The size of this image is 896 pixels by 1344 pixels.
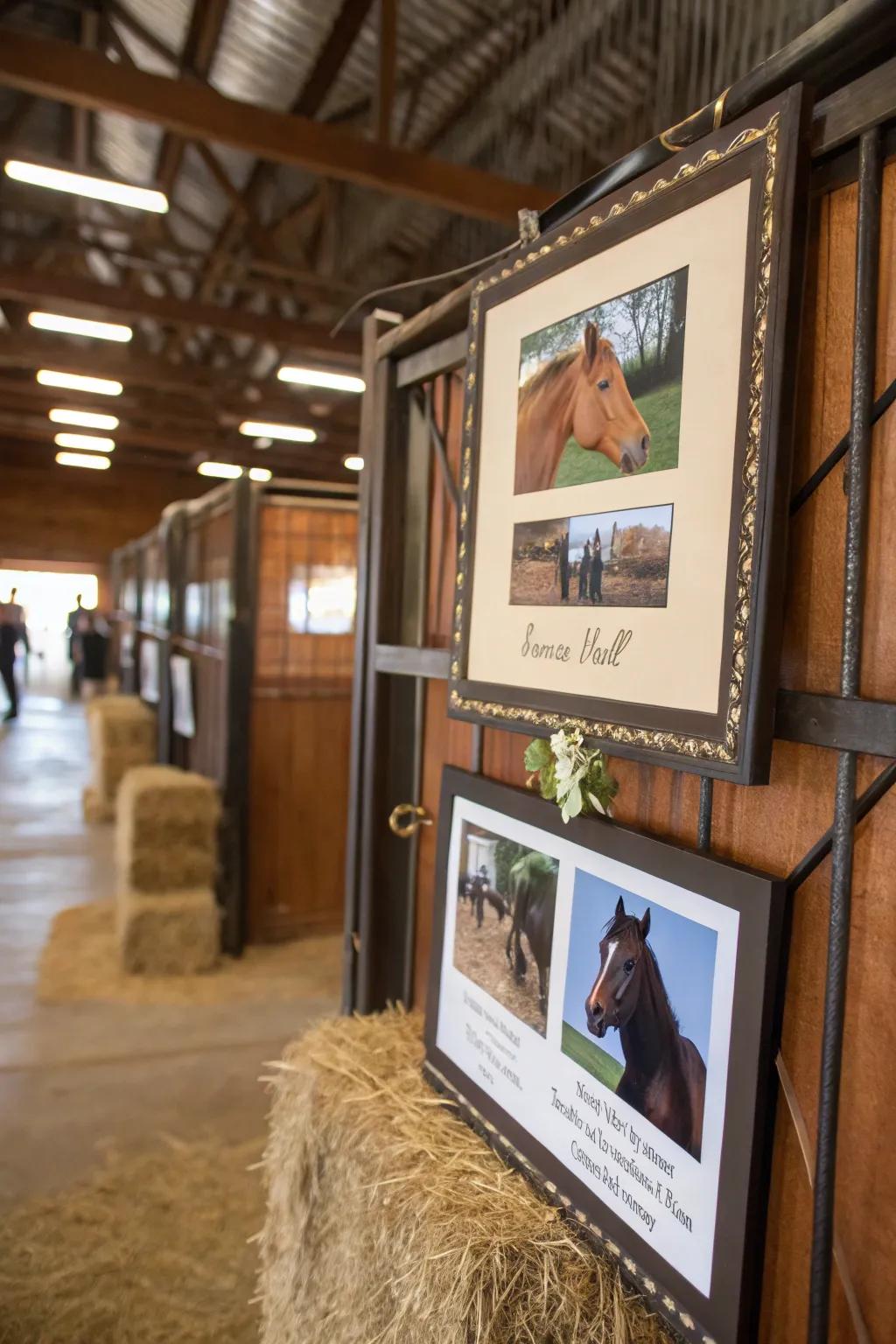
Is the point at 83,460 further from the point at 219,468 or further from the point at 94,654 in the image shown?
the point at 94,654

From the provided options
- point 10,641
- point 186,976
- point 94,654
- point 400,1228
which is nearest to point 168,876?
point 186,976

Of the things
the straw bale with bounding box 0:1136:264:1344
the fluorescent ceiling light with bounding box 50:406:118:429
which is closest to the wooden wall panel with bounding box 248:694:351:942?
the straw bale with bounding box 0:1136:264:1344

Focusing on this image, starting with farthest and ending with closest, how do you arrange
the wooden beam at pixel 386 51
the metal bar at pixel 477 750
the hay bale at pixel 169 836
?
the wooden beam at pixel 386 51 < the hay bale at pixel 169 836 < the metal bar at pixel 477 750

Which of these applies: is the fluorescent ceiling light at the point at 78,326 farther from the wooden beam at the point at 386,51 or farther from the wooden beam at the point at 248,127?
the wooden beam at the point at 386,51

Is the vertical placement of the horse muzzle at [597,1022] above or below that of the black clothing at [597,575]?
below

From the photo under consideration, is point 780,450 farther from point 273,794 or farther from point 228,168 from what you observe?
point 228,168

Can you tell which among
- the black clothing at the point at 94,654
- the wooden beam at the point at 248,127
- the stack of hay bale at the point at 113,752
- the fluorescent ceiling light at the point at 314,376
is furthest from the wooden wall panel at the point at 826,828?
the black clothing at the point at 94,654

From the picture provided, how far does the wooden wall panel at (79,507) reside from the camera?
1558 cm

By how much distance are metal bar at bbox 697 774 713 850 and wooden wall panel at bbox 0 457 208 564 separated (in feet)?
54.2

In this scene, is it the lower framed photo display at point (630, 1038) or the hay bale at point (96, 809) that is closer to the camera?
the lower framed photo display at point (630, 1038)

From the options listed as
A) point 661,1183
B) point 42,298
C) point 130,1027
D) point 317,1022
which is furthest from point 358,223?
point 661,1183

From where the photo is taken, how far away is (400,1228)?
43.5 inches

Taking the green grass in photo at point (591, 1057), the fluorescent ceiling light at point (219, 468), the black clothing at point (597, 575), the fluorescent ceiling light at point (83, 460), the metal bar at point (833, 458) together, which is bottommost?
the green grass in photo at point (591, 1057)

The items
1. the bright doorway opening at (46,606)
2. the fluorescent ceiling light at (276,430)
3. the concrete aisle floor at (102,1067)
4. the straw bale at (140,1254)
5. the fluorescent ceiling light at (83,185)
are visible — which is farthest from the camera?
the bright doorway opening at (46,606)
